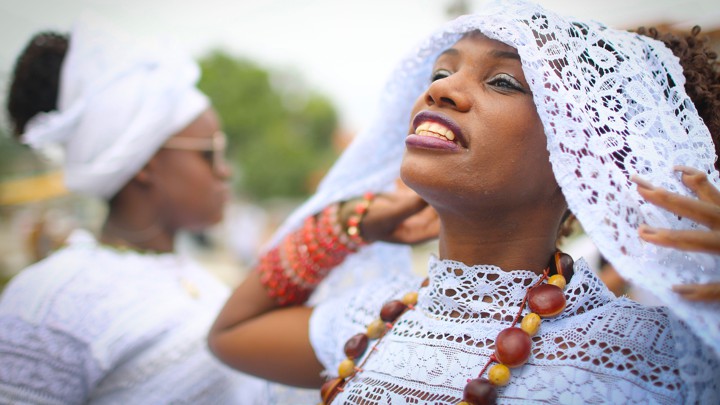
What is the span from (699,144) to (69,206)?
2159 centimetres

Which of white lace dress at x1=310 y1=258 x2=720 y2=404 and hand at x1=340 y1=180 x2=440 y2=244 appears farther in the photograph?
hand at x1=340 y1=180 x2=440 y2=244

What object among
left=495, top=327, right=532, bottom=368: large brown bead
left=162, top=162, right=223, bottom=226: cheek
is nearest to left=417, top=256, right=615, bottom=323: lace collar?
left=495, top=327, right=532, bottom=368: large brown bead

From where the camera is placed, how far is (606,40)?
4.68 feet

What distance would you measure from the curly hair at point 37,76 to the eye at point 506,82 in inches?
92.1

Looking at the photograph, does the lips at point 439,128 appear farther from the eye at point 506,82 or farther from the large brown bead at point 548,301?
the large brown bead at point 548,301

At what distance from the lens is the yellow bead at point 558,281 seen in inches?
56.1

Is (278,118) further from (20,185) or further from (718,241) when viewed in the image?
(718,241)

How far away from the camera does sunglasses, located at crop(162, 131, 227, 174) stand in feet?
9.11

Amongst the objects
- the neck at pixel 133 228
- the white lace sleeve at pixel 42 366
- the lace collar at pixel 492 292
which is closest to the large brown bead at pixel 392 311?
the lace collar at pixel 492 292

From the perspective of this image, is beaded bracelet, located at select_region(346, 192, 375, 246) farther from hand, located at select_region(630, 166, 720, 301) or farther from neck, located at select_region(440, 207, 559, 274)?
hand, located at select_region(630, 166, 720, 301)

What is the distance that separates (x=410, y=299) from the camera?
170 cm

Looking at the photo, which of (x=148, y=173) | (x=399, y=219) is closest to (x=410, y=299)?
(x=399, y=219)

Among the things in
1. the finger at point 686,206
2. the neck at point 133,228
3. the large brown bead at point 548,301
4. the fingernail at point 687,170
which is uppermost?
the fingernail at point 687,170

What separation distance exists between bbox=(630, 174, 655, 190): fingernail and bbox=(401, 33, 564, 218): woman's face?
25cm
